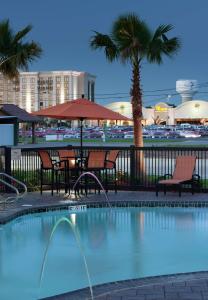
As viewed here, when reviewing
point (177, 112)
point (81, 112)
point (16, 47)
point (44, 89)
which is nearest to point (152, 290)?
point (81, 112)

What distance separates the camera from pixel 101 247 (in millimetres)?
9422

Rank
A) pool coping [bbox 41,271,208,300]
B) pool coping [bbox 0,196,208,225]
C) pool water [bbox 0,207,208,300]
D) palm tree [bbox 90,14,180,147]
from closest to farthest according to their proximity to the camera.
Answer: pool coping [bbox 41,271,208,300] → pool water [bbox 0,207,208,300] → pool coping [bbox 0,196,208,225] → palm tree [bbox 90,14,180,147]

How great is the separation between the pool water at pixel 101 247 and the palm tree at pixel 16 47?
6.52m

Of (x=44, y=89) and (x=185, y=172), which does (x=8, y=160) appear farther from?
(x=44, y=89)

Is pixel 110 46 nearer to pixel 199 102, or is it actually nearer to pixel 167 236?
pixel 167 236

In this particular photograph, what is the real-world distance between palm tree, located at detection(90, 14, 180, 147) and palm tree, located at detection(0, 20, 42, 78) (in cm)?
181

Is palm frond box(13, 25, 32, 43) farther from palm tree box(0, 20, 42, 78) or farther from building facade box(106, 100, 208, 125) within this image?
building facade box(106, 100, 208, 125)

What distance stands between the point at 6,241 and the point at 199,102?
157 meters

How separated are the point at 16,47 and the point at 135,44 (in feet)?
11.7

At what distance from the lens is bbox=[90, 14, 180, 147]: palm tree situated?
1709 cm

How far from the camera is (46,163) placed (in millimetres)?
14375

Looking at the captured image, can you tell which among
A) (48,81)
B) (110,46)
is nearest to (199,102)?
A: (48,81)

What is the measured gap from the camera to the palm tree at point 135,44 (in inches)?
673

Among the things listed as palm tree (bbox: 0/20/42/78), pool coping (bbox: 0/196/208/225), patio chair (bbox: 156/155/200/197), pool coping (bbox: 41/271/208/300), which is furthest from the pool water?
palm tree (bbox: 0/20/42/78)
